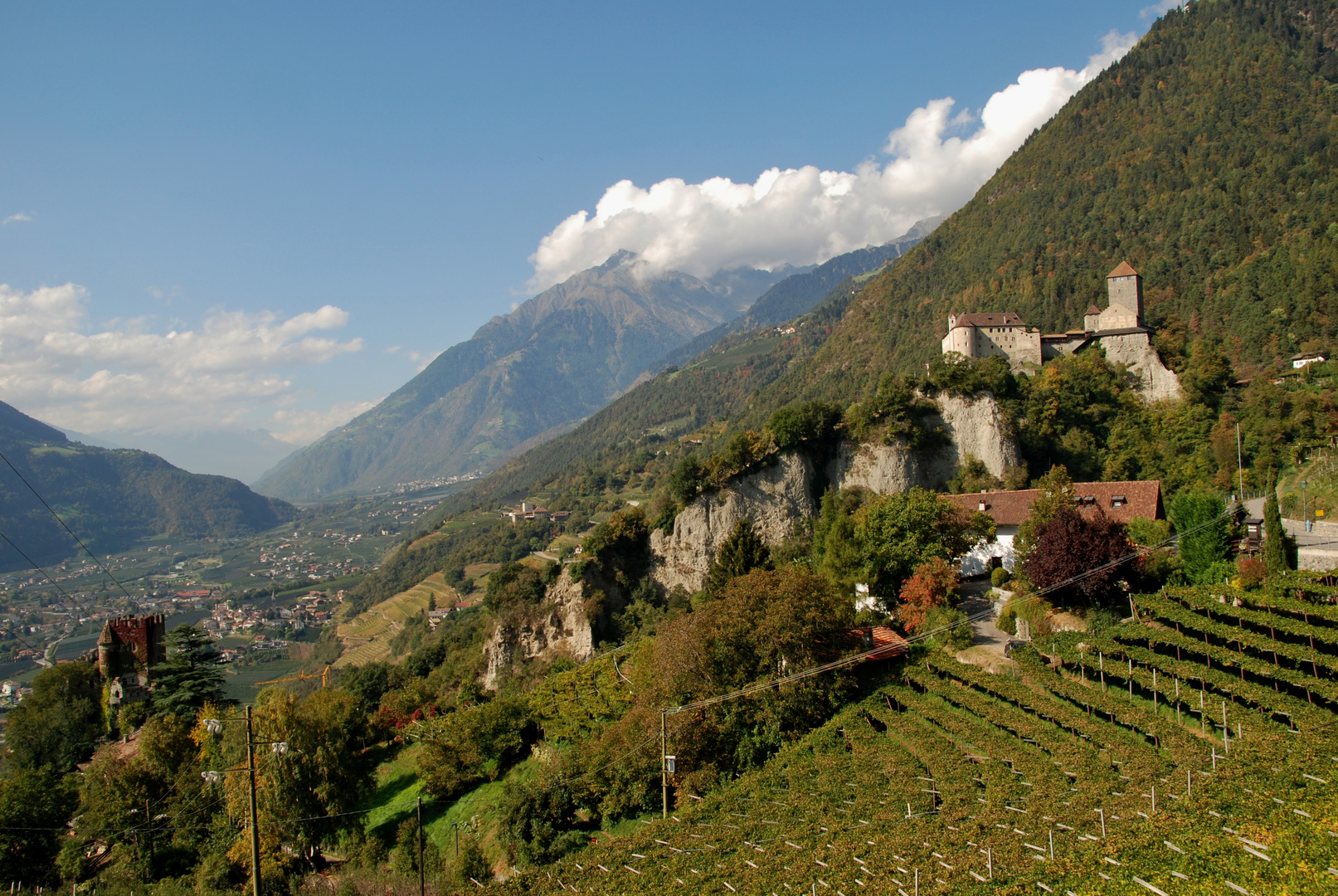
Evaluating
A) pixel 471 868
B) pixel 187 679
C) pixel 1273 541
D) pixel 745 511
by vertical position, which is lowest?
pixel 471 868

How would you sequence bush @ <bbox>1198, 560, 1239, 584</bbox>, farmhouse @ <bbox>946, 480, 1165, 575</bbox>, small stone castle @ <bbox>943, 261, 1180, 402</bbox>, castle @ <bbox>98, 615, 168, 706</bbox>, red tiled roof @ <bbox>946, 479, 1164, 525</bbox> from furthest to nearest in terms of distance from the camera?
small stone castle @ <bbox>943, 261, 1180, 402</bbox> < castle @ <bbox>98, 615, 168, 706</bbox> < farmhouse @ <bbox>946, 480, 1165, 575</bbox> < red tiled roof @ <bbox>946, 479, 1164, 525</bbox> < bush @ <bbox>1198, 560, 1239, 584</bbox>

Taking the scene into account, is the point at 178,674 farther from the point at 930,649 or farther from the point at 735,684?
the point at 930,649

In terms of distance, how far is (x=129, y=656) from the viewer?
1948 inches

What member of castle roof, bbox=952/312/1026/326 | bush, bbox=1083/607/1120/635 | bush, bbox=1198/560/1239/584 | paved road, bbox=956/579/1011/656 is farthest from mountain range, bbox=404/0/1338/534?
bush, bbox=1083/607/1120/635

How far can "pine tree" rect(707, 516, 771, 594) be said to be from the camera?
43.3 m

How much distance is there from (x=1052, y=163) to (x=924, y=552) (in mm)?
96558

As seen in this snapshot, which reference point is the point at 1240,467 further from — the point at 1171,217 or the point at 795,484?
the point at 1171,217

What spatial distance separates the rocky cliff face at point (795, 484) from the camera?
53250 mm

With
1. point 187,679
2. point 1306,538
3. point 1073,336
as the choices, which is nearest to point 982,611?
point 1306,538

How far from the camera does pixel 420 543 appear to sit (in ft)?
473

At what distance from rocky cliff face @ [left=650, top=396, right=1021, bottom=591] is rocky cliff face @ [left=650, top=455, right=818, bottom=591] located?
6cm

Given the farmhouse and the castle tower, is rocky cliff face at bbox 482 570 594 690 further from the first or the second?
the castle tower

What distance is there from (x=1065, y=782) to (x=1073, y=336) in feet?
187

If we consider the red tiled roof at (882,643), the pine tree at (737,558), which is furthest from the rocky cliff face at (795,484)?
the red tiled roof at (882,643)
